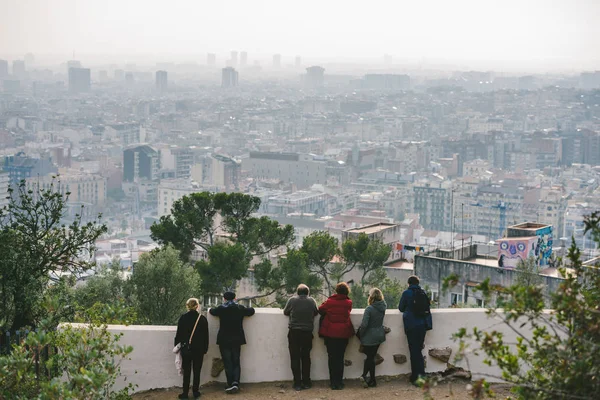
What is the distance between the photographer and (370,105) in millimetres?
124312

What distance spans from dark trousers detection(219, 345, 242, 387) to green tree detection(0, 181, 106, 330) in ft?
2.28

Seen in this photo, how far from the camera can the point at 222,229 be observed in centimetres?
1099

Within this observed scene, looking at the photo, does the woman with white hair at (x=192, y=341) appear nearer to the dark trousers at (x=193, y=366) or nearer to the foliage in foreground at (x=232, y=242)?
the dark trousers at (x=193, y=366)

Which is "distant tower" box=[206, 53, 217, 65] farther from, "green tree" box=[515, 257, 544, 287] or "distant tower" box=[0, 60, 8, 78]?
"green tree" box=[515, 257, 544, 287]

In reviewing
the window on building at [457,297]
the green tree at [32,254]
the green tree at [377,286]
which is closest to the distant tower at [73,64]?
the green tree at [377,286]

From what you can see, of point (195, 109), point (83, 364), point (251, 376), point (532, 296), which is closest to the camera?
point (532, 296)

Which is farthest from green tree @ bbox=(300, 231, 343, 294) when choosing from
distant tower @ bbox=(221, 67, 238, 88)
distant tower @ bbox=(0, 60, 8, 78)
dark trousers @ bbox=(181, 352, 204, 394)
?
distant tower @ bbox=(221, 67, 238, 88)

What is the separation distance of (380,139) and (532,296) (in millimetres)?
108191

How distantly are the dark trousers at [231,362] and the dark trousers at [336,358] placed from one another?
341mm

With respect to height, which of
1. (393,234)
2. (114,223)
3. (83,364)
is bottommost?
(114,223)

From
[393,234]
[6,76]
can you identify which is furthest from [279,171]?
[393,234]

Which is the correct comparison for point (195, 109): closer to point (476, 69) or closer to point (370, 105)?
point (370, 105)

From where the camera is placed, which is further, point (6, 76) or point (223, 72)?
point (223, 72)

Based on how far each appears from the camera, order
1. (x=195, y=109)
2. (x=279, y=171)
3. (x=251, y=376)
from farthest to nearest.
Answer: (x=195, y=109)
(x=279, y=171)
(x=251, y=376)
